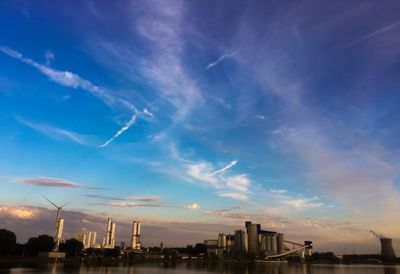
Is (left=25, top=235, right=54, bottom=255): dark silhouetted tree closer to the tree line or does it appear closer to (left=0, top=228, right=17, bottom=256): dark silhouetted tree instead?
the tree line

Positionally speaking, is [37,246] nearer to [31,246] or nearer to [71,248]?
[31,246]

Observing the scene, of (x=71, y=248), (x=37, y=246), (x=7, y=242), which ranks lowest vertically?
(x=71, y=248)

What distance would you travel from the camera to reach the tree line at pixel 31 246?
13912 centimetres

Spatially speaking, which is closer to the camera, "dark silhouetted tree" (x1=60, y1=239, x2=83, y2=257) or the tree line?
the tree line

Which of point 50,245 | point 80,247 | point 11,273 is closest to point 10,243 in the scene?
point 50,245

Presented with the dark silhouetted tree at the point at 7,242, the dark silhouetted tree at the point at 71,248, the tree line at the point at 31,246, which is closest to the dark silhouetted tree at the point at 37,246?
the tree line at the point at 31,246

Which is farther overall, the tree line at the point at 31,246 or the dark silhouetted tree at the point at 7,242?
the tree line at the point at 31,246

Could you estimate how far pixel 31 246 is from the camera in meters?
174

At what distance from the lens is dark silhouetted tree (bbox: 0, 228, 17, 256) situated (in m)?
137

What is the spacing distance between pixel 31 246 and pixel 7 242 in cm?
3832

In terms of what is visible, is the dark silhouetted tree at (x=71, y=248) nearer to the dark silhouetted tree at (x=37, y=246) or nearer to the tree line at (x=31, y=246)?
the tree line at (x=31, y=246)

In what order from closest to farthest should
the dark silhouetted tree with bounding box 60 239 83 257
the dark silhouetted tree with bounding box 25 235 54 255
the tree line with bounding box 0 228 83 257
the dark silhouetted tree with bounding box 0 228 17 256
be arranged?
the dark silhouetted tree with bounding box 0 228 17 256 → the tree line with bounding box 0 228 83 257 → the dark silhouetted tree with bounding box 25 235 54 255 → the dark silhouetted tree with bounding box 60 239 83 257

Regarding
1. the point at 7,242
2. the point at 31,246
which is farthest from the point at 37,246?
the point at 7,242

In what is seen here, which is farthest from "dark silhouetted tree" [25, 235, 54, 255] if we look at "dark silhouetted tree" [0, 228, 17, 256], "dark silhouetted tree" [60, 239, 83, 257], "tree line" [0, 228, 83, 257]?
"dark silhouetted tree" [0, 228, 17, 256]
